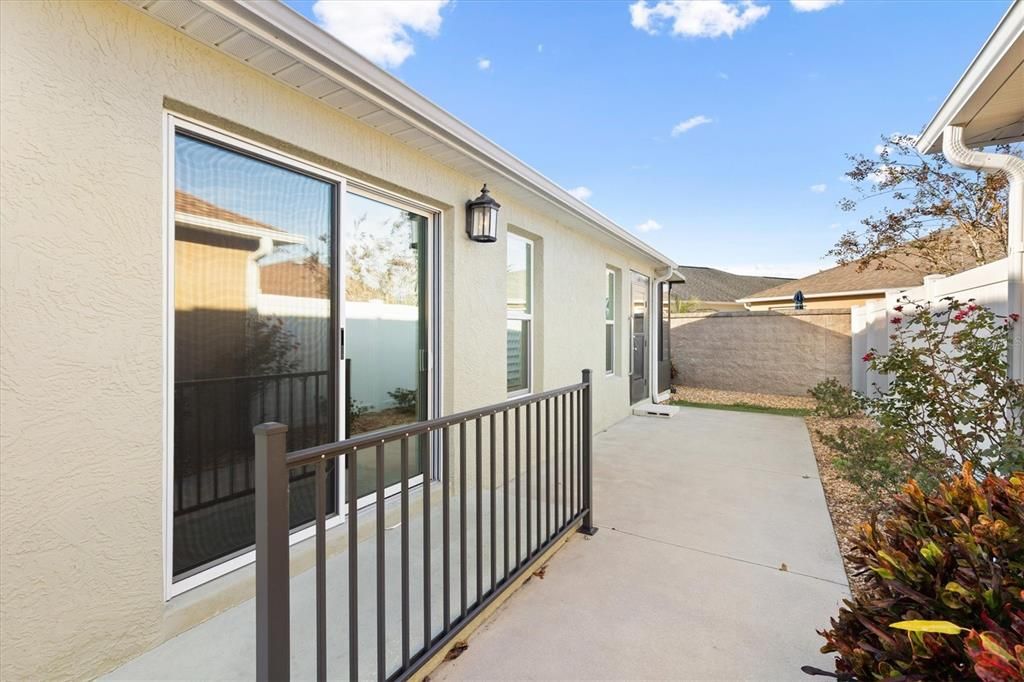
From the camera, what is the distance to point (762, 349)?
10.2 metres

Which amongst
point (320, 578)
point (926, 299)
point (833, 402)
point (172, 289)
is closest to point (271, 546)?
point (320, 578)

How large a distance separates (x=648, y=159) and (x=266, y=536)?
11537 mm

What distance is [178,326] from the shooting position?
2.14m

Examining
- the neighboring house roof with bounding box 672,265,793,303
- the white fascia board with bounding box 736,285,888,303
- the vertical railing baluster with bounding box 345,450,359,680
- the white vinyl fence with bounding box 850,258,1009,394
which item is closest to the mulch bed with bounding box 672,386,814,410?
the white vinyl fence with bounding box 850,258,1009,394

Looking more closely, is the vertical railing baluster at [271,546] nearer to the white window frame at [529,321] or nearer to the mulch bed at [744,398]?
the white window frame at [529,321]

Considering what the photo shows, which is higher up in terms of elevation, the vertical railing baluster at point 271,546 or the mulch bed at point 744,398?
the vertical railing baluster at point 271,546

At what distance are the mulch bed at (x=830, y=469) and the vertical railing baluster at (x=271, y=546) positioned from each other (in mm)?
1730

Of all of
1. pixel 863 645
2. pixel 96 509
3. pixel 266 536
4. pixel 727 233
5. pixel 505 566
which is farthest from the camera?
pixel 727 233

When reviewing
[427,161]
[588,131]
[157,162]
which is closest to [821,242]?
[588,131]

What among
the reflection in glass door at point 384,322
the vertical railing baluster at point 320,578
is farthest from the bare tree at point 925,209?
the vertical railing baluster at point 320,578

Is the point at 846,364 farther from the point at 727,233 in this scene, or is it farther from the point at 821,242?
the point at 727,233

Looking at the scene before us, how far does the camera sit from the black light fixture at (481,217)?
367 cm

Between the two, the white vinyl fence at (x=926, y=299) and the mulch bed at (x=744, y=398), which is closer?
the white vinyl fence at (x=926, y=299)

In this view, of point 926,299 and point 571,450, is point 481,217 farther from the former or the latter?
point 926,299
